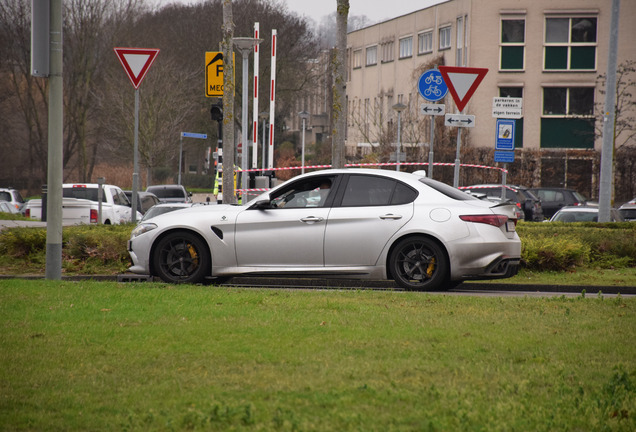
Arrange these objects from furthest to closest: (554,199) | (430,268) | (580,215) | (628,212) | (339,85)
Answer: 1. (554,199)
2. (628,212)
3. (580,215)
4. (339,85)
5. (430,268)

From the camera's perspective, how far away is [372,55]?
6106cm

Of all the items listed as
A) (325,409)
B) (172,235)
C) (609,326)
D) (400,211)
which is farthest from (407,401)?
(172,235)

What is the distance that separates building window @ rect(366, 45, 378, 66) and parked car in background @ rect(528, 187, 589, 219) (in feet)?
80.0

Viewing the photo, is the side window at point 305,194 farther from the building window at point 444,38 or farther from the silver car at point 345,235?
the building window at point 444,38

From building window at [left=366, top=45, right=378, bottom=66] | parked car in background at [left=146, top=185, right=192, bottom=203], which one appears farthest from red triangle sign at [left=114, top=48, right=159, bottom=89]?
building window at [left=366, top=45, right=378, bottom=66]

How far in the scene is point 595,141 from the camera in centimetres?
4656

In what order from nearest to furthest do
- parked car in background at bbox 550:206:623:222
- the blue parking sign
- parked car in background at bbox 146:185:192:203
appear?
the blue parking sign
parked car in background at bbox 550:206:623:222
parked car in background at bbox 146:185:192:203

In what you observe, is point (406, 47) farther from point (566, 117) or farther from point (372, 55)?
point (566, 117)

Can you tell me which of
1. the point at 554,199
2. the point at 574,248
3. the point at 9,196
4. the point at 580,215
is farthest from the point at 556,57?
the point at 574,248

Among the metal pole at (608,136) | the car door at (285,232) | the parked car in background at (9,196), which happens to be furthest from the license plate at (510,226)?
the parked car in background at (9,196)

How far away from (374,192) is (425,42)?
4378cm

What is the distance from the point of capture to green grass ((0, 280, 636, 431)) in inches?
189

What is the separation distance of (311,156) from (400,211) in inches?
2509

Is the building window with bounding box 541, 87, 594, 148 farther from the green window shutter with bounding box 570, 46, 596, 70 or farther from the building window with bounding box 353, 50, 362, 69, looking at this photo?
the building window with bounding box 353, 50, 362, 69
